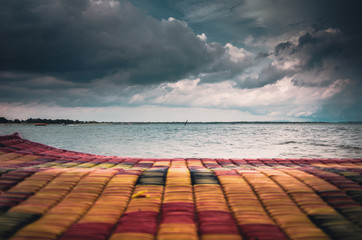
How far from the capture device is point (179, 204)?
2.22 m

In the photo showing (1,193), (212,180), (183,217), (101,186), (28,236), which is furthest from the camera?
(212,180)

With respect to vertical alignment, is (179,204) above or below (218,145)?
above

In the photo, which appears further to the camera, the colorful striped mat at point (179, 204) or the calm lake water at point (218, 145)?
the calm lake water at point (218, 145)

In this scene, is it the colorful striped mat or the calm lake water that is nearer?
the colorful striped mat

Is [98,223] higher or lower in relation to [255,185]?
lower

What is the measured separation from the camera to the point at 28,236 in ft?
5.46

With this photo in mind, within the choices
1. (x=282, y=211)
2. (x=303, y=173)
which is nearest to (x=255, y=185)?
(x=282, y=211)

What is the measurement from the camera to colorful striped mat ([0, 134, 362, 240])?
1771mm

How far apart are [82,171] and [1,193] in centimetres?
90

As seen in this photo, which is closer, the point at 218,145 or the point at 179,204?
the point at 179,204

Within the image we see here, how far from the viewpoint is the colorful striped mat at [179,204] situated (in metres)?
1.77

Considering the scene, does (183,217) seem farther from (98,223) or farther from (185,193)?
(98,223)

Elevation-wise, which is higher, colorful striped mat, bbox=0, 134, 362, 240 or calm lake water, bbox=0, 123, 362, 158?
colorful striped mat, bbox=0, 134, 362, 240

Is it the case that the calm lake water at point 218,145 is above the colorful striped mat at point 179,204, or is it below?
below
